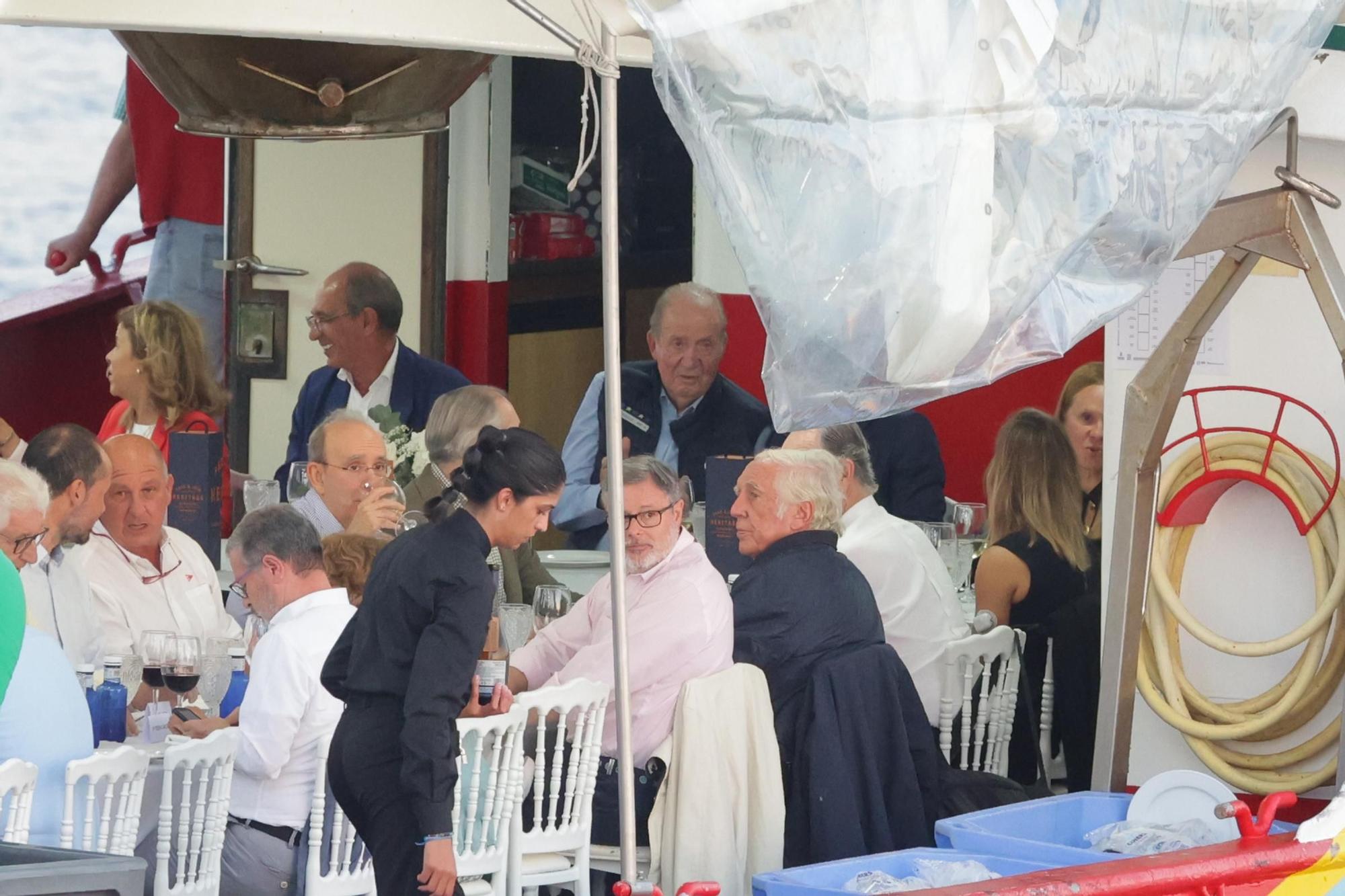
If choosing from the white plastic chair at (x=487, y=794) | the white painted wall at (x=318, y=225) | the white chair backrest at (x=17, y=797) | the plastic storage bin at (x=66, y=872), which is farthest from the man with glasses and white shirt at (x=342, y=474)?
the plastic storage bin at (x=66, y=872)

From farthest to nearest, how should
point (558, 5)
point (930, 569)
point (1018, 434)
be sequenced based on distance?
point (1018, 434), point (930, 569), point (558, 5)

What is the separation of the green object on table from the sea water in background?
707 centimetres

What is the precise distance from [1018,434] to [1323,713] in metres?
1.48

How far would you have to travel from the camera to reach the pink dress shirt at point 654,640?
14.2 feet

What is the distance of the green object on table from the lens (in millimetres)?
2725

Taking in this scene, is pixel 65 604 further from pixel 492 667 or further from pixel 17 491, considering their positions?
pixel 492 667

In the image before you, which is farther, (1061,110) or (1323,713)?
(1323,713)

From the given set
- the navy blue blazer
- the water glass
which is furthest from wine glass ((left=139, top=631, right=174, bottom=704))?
the navy blue blazer

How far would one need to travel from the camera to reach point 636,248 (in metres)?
9.02

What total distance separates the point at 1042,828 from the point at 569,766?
113cm

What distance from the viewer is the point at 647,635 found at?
4.41 m

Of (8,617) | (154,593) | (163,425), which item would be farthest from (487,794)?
(163,425)

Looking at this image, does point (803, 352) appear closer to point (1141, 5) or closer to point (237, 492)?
point (1141, 5)

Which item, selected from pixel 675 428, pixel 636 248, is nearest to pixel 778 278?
pixel 675 428
